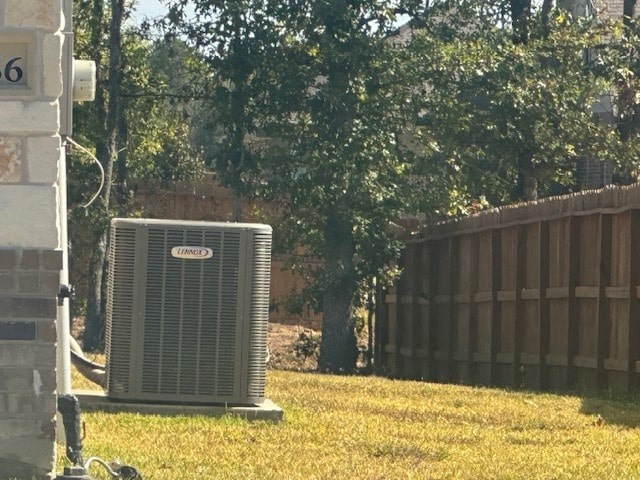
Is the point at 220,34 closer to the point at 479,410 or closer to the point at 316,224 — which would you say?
the point at 316,224

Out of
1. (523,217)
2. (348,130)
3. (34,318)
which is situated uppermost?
(348,130)

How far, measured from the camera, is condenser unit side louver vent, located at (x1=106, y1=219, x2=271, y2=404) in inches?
399

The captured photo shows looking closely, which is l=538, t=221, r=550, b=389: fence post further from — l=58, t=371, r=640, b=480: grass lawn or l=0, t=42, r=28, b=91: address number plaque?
l=0, t=42, r=28, b=91: address number plaque

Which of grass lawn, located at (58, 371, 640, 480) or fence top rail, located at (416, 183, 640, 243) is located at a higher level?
fence top rail, located at (416, 183, 640, 243)

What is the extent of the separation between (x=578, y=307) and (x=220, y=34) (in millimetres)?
7818

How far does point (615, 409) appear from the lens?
11.8 metres

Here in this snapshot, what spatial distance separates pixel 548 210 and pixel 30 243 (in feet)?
33.9

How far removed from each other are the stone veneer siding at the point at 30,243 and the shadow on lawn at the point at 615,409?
16.9ft

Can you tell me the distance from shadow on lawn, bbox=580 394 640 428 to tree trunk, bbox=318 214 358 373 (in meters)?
7.61

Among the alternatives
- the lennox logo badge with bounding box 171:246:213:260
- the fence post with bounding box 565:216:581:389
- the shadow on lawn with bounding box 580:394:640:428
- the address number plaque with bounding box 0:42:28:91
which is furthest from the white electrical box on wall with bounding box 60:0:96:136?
the fence post with bounding box 565:216:581:389

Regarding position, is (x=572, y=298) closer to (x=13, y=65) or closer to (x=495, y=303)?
(x=495, y=303)

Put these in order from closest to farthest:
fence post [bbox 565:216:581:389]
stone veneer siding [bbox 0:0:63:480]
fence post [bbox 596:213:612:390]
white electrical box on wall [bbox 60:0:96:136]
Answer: stone veneer siding [bbox 0:0:63:480] → white electrical box on wall [bbox 60:0:96:136] → fence post [bbox 596:213:612:390] → fence post [bbox 565:216:581:389]

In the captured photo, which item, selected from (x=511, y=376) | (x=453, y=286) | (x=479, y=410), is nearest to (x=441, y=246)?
(x=453, y=286)

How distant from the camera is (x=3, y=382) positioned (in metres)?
6.57
